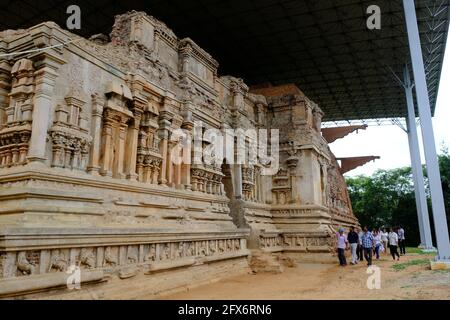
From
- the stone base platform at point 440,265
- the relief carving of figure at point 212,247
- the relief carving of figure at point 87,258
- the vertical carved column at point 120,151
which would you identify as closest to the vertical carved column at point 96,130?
the vertical carved column at point 120,151

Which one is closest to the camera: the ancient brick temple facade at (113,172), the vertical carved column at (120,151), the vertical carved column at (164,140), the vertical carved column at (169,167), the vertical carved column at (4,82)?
the ancient brick temple facade at (113,172)

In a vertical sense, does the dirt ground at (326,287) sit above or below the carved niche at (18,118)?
below

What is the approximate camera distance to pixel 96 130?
810 centimetres

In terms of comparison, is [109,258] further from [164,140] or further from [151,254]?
[164,140]

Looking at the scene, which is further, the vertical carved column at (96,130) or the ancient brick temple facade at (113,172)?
the vertical carved column at (96,130)

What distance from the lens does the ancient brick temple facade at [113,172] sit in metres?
6.12

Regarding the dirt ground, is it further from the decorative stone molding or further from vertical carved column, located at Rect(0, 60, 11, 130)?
vertical carved column, located at Rect(0, 60, 11, 130)

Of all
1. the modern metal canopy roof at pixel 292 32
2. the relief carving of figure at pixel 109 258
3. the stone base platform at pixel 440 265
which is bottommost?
the stone base platform at pixel 440 265

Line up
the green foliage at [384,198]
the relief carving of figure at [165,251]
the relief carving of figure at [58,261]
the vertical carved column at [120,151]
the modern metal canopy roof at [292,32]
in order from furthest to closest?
1. the green foliage at [384,198]
2. the modern metal canopy roof at [292,32]
3. the vertical carved column at [120,151]
4. the relief carving of figure at [165,251]
5. the relief carving of figure at [58,261]

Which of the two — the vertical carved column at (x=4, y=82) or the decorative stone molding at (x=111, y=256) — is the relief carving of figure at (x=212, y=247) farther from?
the vertical carved column at (x=4, y=82)

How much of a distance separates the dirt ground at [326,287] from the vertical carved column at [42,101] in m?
4.05

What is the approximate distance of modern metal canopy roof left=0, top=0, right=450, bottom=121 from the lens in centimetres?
1917

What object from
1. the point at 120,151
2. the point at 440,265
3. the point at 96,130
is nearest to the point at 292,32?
the point at 440,265

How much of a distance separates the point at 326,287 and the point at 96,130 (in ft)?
22.9
